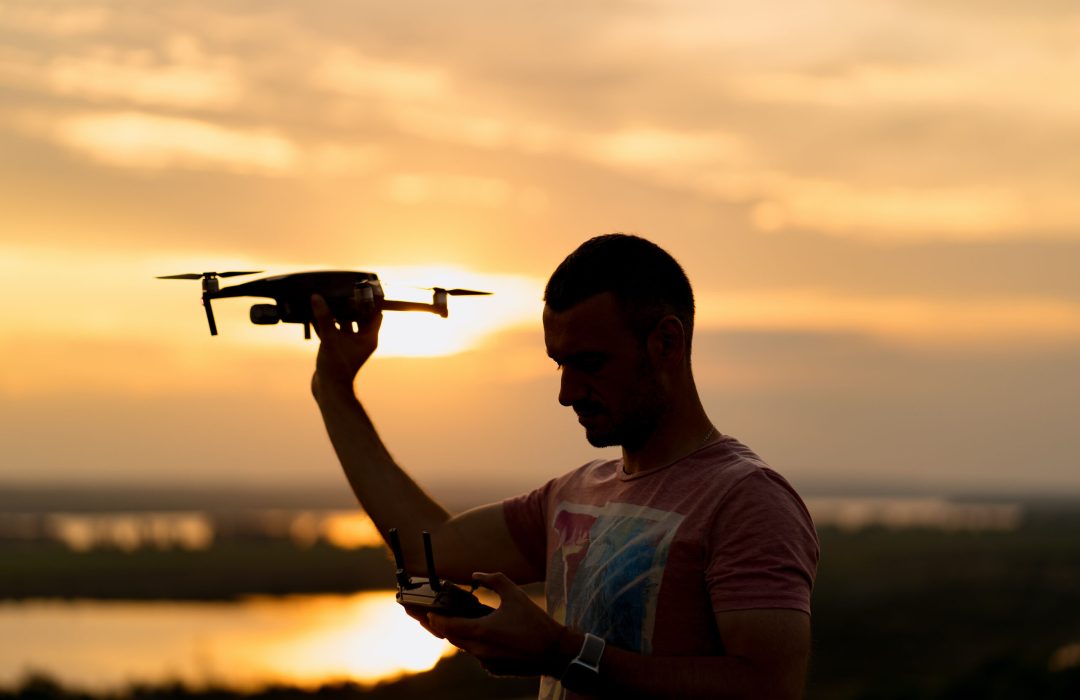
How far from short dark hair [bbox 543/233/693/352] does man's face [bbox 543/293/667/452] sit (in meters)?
0.03

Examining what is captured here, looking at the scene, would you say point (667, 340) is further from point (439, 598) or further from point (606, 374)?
point (439, 598)

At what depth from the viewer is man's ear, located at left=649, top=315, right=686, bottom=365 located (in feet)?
14.0

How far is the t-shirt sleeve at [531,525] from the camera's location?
16.4 feet

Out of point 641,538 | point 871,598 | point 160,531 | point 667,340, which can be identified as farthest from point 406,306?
point 160,531

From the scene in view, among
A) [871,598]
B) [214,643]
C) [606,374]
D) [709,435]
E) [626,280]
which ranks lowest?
[871,598]

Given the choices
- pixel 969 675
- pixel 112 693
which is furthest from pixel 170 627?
pixel 969 675

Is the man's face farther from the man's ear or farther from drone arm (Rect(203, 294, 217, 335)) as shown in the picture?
drone arm (Rect(203, 294, 217, 335))

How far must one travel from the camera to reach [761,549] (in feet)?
12.4

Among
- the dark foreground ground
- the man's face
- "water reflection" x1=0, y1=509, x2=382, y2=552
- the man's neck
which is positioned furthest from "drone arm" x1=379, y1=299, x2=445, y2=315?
"water reflection" x1=0, y1=509, x2=382, y2=552

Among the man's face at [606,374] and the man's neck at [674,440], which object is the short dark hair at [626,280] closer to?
the man's face at [606,374]

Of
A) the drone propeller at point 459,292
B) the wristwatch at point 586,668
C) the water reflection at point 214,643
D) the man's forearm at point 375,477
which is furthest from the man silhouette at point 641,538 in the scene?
the water reflection at point 214,643

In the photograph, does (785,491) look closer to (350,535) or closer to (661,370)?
(661,370)

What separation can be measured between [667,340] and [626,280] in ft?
0.81

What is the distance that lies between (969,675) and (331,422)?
987 inches
